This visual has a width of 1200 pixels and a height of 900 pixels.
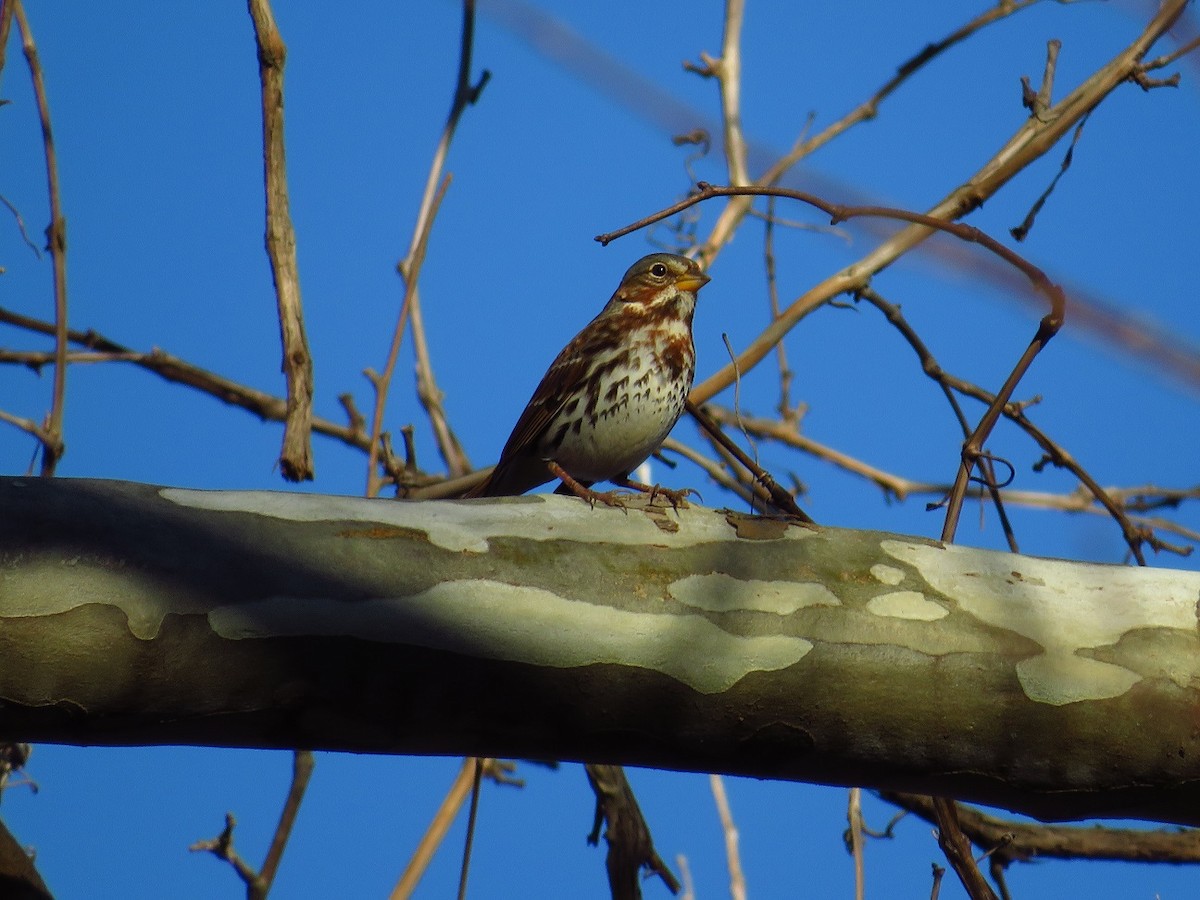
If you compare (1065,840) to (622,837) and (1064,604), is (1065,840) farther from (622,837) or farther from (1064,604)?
(1064,604)

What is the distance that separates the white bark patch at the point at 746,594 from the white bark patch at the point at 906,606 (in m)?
0.08

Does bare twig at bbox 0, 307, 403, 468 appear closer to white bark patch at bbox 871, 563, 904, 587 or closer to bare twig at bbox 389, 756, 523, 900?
bare twig at bbox 389, 756, 523, 900

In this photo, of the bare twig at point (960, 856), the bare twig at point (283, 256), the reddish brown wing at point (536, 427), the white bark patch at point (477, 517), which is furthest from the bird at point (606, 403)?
the white bark patch at point (477, 517)

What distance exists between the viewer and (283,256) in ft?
10.2

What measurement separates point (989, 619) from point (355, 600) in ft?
3.89

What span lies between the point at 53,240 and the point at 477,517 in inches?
72.5

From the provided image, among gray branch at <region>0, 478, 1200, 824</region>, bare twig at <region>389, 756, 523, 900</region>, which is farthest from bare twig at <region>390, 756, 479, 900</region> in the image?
gray branch at <region>0, 478, 1200, 824</region>

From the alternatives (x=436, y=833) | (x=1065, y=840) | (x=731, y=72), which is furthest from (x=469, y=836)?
(x=731, y=72)

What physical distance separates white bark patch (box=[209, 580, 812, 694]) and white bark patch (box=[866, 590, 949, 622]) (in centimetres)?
18

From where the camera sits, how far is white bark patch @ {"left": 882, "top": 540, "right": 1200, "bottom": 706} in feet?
7.70

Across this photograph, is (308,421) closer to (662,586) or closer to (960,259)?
(662,586)

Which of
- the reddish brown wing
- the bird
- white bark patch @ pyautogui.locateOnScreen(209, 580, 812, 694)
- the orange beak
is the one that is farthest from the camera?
the orange beak

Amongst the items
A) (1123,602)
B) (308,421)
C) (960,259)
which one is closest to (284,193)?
(308,421)

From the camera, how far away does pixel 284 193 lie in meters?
3.17
